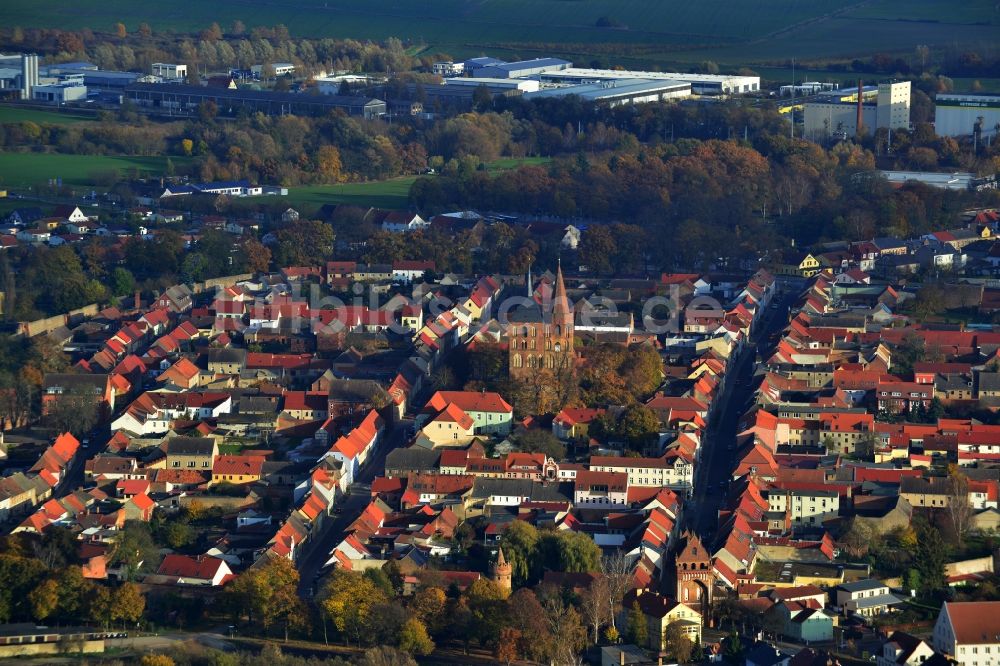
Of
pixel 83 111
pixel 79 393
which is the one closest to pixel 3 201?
pixel 83 111

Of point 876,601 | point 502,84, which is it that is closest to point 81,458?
point 876,601

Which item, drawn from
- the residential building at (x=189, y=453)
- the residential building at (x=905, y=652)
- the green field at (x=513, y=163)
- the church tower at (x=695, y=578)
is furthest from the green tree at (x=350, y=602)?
the green field at (x=513, y=163)

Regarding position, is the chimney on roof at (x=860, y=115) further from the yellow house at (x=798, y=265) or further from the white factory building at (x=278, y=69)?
the white factory building at (x=278, y=69)

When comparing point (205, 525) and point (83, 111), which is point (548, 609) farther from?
point (83, 111)

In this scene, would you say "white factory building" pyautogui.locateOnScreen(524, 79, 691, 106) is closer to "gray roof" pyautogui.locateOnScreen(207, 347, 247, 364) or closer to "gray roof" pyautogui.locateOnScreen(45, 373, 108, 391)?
"gray roof" pyautogui.locateOnScreen(207, 347, 247, 364)

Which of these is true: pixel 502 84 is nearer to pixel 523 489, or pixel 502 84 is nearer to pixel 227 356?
pixel 227 356

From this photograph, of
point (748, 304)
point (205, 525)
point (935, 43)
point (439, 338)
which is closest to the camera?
point (205, 525)
